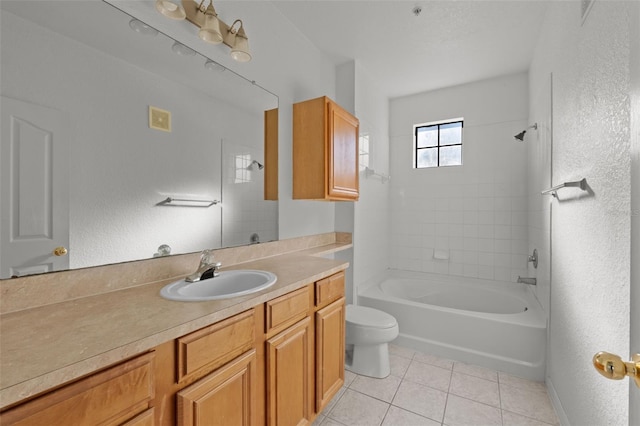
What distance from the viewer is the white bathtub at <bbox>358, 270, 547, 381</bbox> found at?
2.04 metres

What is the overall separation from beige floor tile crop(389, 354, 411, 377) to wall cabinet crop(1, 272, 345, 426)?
24.7 inches

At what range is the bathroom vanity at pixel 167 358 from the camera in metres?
0.59

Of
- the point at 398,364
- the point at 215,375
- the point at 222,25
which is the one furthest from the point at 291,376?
the point at 222,25

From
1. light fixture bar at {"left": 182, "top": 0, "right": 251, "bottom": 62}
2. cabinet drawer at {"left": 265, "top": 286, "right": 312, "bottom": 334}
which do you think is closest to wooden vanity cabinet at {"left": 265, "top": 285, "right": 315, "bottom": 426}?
cabinet drawer at {"left": 265, "top": 286, "right": 312, "bottom": 334}

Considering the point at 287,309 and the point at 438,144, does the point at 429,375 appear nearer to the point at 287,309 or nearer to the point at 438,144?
the point at 287,309

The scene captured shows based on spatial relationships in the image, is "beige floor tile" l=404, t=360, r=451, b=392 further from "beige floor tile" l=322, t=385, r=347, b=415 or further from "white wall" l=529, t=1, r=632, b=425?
"white wall" l=529, t=1, r=632, b=425

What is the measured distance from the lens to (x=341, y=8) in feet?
6.47

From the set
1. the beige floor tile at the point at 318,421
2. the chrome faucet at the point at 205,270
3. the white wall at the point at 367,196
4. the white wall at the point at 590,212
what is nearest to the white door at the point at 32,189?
the chrome faucet at the point at 205,270

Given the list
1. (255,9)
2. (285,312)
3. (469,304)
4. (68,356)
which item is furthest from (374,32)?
(469,304)

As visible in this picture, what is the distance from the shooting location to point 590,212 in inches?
47.1

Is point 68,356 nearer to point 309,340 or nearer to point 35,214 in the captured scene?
point 35,214

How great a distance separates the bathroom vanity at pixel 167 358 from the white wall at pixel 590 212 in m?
1.17

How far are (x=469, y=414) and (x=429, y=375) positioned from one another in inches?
15.8

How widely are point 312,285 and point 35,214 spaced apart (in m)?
1.13
